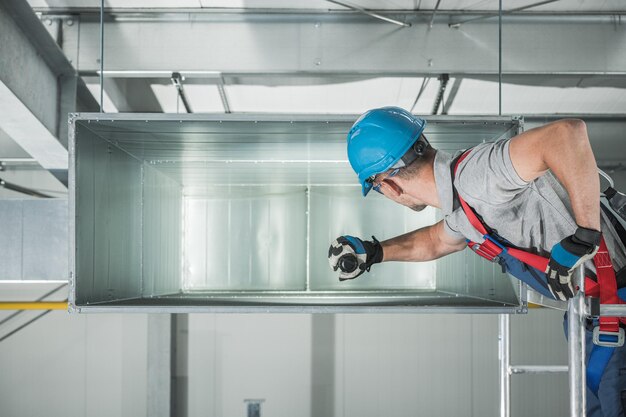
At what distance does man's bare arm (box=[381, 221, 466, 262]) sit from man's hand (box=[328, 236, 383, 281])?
0.10m

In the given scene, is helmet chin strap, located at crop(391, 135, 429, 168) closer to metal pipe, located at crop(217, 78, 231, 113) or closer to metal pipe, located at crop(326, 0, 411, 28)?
metal pipe, located at crop(326, 0, 411, 28)

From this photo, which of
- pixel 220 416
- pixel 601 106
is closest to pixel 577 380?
pixel 601 106

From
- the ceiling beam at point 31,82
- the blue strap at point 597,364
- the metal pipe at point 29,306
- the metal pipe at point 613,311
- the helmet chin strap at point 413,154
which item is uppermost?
the ceiling beam at point 31,82

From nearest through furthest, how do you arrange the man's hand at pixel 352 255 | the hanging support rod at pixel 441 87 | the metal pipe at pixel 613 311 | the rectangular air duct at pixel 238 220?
the metal pipe at pixel 613 311 < the man's hand at pixel 352 255 < the rectangular air duct at pixel 238 220 < the hanging support rod at pixel 441 87

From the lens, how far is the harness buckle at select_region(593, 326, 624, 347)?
85.4 inches

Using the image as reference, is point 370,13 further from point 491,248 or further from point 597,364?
point 597,364

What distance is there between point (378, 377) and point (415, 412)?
0.78 m

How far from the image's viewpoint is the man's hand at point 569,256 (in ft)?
6.41

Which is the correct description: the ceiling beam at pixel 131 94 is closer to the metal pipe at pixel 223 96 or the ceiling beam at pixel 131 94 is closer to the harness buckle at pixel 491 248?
the metal pipe at pixel 223 96

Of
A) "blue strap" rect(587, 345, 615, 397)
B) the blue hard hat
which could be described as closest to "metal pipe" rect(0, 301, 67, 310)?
the blue hard hat

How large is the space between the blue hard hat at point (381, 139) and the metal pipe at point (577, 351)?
0.85 metres

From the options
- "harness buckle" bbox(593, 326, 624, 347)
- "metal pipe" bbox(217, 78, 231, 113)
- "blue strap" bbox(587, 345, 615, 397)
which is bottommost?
"blue strap" bbox(587, 345, 615, 397)

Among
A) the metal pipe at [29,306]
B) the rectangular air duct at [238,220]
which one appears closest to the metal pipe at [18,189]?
the metal pipe at [29,306]

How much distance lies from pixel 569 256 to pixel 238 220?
15.4 ft
